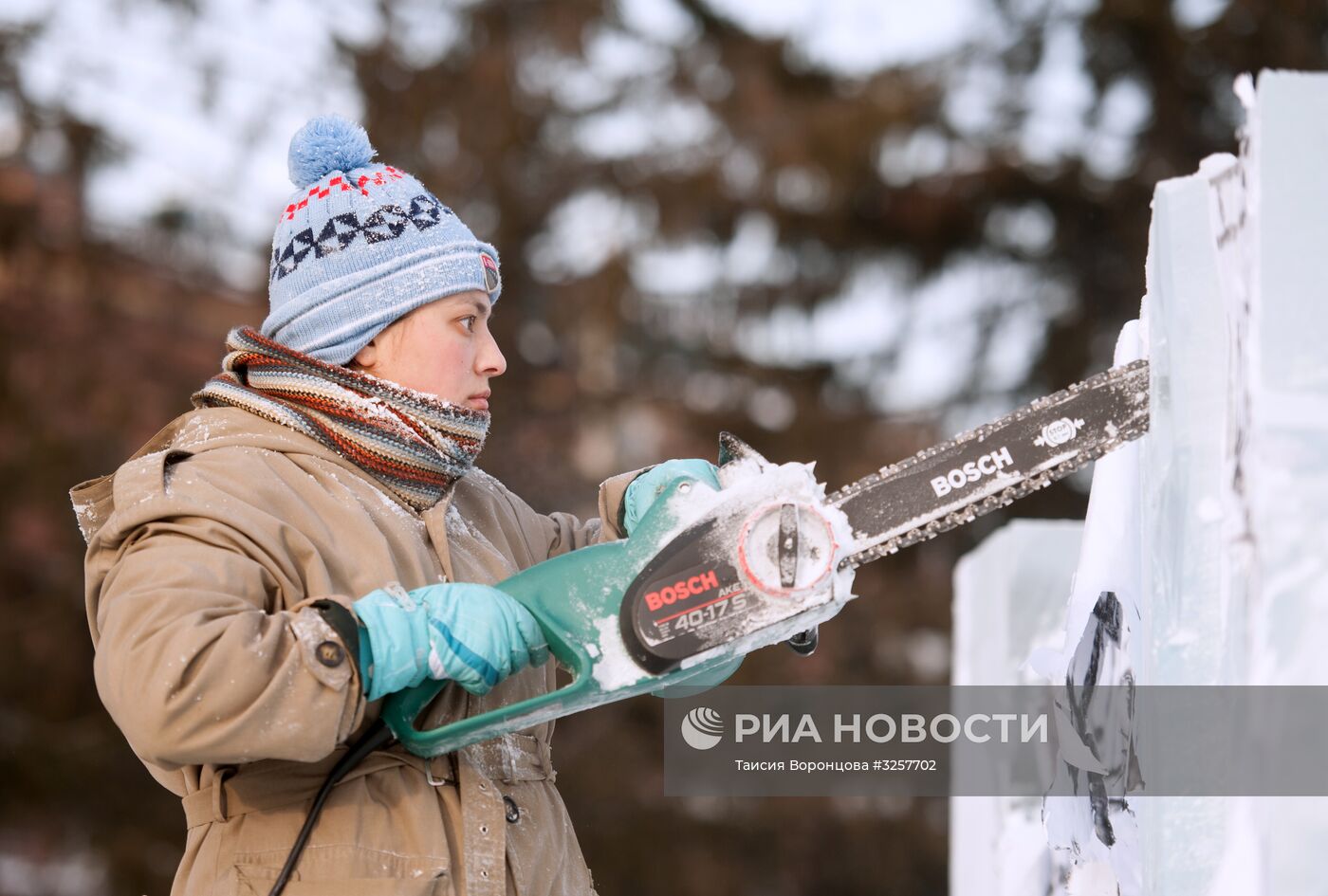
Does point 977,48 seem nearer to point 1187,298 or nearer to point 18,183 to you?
point 18,183

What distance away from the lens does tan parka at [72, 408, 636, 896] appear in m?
1.59

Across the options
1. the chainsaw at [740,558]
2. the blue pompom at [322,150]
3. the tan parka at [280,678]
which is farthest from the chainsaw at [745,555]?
the blue pompom at [322,150]

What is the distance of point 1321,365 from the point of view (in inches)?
53.8

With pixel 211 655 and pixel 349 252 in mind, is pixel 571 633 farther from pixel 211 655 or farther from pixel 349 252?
pixel 349 252

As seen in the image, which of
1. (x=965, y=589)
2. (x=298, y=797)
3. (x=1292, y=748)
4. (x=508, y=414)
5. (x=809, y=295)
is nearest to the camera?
(x=1292, y=748)

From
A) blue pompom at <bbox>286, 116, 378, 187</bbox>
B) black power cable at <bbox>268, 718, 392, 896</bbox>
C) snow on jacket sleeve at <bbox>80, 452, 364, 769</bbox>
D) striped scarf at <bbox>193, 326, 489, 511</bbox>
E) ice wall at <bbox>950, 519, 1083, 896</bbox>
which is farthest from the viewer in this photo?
ice wall at <bbox>950, 519, 1083, 896</bbox>

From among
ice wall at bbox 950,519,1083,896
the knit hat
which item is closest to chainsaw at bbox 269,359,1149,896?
the knit hat

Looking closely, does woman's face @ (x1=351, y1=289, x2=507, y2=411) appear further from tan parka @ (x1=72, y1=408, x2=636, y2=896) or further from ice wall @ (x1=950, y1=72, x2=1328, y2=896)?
ice wall @ (x1=950, y1=72, x2=1328, y2=896)

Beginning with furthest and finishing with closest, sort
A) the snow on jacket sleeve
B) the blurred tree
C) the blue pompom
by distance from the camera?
the blurred tree, the blue pompom, the snow on jacket sleeve

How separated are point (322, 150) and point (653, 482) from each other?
0.70 m

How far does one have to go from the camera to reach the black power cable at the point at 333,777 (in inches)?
67.1

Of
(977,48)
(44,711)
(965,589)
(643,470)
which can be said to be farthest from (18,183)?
(643,470)

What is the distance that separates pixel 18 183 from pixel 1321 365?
27.0 ft

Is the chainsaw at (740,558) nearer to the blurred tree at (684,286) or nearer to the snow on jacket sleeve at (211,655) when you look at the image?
the snow on jacket sleeve at (211,655)
